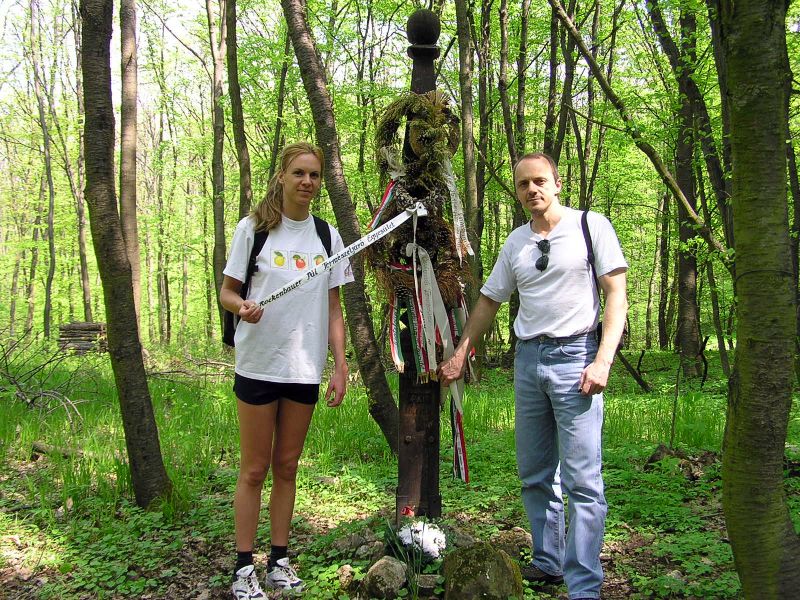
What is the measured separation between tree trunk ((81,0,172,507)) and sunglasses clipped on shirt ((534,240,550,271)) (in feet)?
8.94

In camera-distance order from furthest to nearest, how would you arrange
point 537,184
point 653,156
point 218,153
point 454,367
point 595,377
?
point 218,153
point 653,156
point 454,367
point 537,184
point 595,377

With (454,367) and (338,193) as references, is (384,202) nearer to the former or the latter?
(454,367)

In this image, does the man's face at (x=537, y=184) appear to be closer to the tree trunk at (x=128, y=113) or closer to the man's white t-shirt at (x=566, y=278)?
the man's white t-shirt at (x=566, y=278)

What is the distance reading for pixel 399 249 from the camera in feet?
11.1

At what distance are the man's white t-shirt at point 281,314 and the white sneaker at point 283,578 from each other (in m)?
1.01

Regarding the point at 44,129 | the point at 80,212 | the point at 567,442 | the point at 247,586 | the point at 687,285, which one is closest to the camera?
the point at 567,442

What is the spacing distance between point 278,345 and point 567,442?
1.47 m

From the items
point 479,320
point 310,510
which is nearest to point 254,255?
point 479,320

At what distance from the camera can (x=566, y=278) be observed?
289 cm

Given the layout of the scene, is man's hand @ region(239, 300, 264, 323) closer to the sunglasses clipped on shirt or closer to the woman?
the woman

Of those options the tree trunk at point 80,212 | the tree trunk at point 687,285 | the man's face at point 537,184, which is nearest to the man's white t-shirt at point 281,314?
the man's face at point 537,184

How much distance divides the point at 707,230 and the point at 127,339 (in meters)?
5.02

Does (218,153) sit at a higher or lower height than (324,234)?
higher

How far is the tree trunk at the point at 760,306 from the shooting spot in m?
2.08
